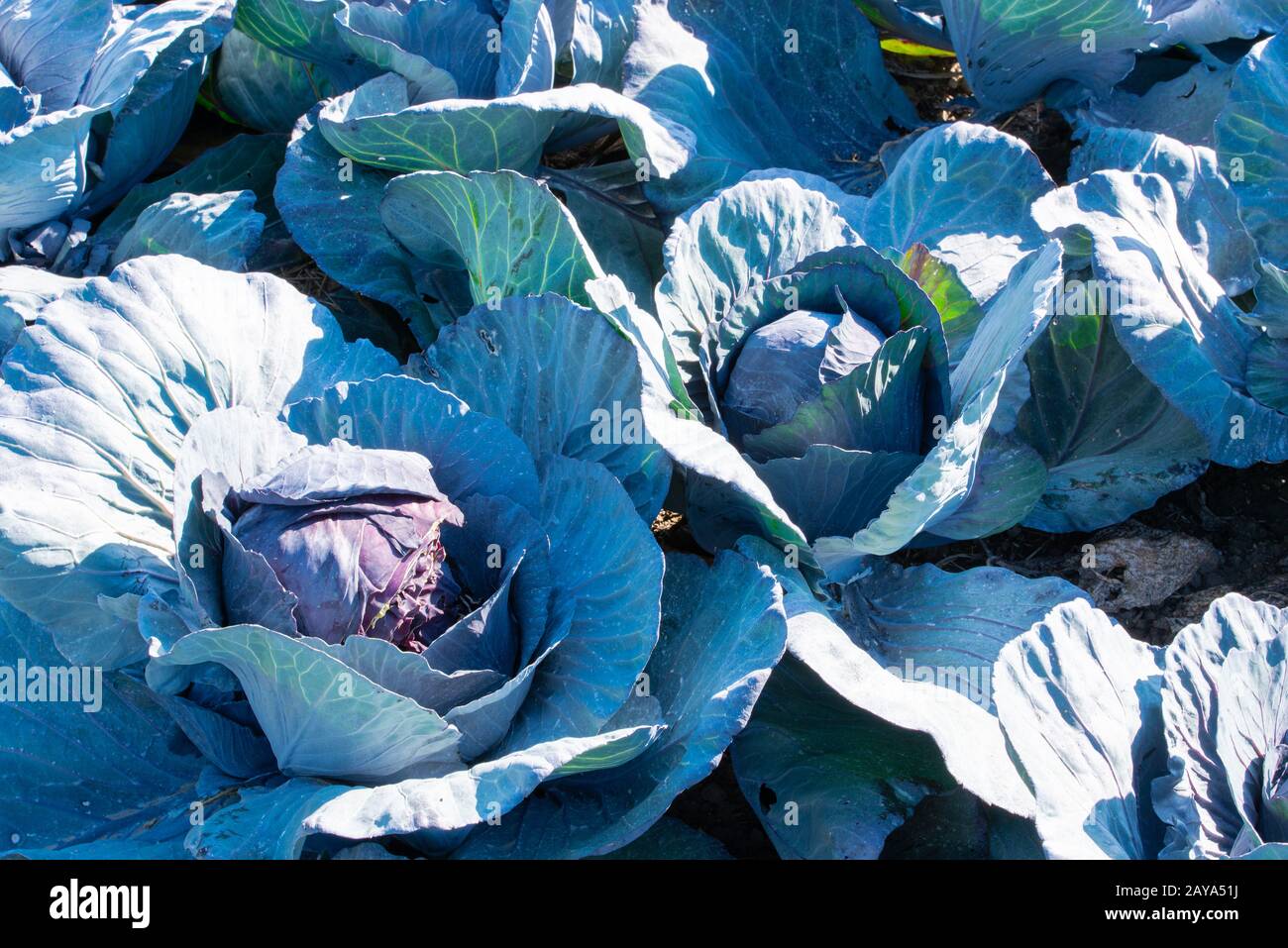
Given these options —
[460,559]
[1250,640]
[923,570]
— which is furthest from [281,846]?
[1250,640]

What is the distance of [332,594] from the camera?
2.16 m

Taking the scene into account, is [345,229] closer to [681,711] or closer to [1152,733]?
[681,711]

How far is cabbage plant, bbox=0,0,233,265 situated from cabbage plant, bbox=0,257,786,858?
33.2 inches

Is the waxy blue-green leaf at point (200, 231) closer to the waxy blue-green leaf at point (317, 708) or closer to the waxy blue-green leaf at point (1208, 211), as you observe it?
the waxy blue-green leaf at point (317, 708)

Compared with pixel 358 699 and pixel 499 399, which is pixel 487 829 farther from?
pixel 499 399

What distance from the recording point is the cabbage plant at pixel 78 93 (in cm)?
314

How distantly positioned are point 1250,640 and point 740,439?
43.6 inches

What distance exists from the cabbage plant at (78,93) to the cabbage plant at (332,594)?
844 mm

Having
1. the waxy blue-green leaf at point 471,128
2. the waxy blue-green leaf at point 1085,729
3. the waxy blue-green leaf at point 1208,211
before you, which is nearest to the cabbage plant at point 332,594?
the waxy blue-green leaf at point 1085,729

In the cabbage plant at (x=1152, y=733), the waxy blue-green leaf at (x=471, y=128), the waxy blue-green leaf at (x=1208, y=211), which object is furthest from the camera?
the waxy blue-green leaf at (x=1208, y=211)

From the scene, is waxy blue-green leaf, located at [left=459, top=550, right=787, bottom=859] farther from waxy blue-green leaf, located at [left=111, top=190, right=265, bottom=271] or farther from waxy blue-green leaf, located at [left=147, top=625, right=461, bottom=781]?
waxy blue-green leaf, located at [left=111, top=190, right=265, bottom=271]

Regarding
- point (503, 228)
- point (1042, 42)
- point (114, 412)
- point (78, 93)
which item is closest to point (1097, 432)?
point (1042, 42)

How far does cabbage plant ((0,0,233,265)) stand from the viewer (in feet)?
10.3

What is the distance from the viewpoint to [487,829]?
2.41 meters
